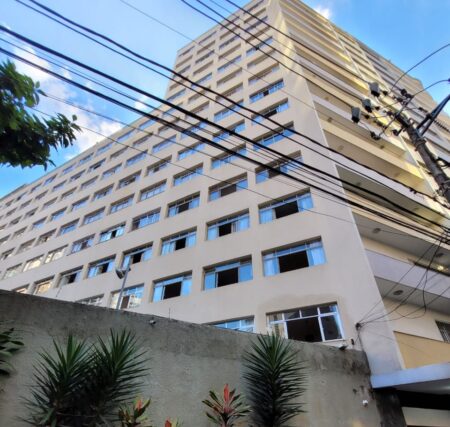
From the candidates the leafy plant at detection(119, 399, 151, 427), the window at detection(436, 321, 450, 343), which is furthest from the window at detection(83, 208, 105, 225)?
the window at detection(436, 321, 450, 343)

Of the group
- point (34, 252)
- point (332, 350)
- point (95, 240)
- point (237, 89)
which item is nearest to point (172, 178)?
point (95, 240)

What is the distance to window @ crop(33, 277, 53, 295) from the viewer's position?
21.8 meters

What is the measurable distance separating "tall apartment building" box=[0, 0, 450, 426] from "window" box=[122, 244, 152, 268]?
0.09 metres

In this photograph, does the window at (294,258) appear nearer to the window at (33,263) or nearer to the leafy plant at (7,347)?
the leafy plant at (7,347)

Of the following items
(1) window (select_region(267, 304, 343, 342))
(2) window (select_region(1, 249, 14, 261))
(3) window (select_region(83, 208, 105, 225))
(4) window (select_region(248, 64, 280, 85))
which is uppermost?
(4) window (select_region(248, 64, 280, 85))

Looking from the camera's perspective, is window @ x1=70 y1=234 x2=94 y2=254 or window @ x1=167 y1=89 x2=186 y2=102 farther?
window @ x1=167 y1=89 x2=186 y2=102

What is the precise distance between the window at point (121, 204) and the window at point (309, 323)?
1528cm

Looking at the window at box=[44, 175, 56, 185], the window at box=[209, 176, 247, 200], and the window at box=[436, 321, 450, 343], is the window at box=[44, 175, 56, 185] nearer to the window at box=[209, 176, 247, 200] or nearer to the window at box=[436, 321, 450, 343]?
the window at box=[209, 176, 247, 200]

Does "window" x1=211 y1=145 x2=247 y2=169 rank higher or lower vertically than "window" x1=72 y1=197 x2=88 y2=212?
lower

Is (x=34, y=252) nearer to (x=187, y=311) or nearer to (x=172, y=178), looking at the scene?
(x=172, y=178)

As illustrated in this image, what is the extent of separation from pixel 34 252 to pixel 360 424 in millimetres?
27356

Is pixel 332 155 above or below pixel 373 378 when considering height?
above

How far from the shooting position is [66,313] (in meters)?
5.61

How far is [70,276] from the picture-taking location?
21.2 metres
